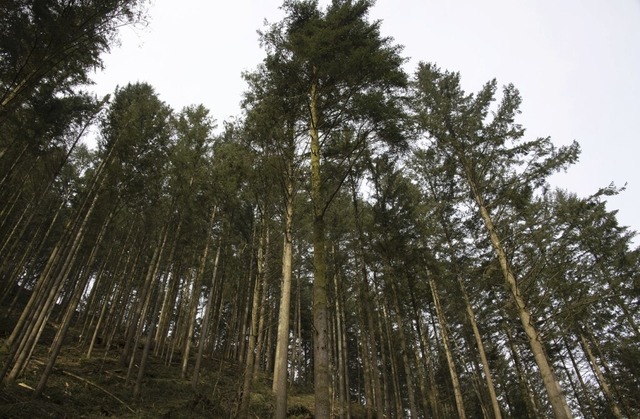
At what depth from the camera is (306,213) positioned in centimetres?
1375

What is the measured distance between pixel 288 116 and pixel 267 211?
364 centimetres

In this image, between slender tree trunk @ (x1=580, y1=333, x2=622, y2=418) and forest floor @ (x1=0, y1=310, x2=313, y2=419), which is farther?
slender tree trunk @ (x1=580, y1=333, x2=622, y2=418)

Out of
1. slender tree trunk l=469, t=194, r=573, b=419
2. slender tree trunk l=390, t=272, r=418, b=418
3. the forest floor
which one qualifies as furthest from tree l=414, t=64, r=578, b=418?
the forest floor

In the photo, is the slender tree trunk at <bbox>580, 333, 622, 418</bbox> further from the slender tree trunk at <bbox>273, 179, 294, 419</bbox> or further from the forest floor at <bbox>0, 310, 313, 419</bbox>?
the slender tree trunk at <bbox>273, 179, 294, 419</bbox>

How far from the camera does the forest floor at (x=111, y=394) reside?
8891mm

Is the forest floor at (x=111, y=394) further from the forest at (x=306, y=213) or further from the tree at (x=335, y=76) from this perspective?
the tree at (x=335, y=76)

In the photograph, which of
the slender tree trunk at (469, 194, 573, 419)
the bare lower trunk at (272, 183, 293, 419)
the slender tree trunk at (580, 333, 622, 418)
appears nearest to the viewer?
the bare lower trunk at (272, 183, 293, 419)

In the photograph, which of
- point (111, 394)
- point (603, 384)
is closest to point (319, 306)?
point (111, 394)

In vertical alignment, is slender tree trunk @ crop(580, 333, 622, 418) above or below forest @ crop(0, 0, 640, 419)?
below

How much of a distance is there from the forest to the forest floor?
11cm

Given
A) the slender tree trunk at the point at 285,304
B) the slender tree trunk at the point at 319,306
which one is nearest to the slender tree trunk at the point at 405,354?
the slender tree trunk at the point at 285,304

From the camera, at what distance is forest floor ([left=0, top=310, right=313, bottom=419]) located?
8.89 m

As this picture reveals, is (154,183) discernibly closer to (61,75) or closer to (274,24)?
(61,75)

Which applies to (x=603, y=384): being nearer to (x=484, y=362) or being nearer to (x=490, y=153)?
(x=484, y=362)
